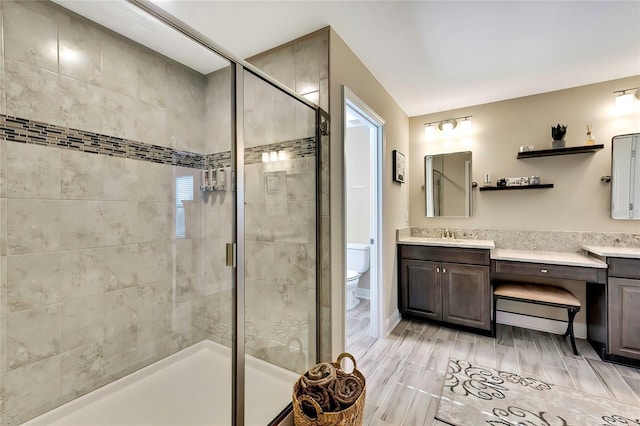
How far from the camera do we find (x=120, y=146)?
185 cm

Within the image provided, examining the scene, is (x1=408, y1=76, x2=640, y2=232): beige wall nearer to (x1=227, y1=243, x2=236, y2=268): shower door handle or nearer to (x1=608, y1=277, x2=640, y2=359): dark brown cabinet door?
(x1=608, y1=277, x2=640, y2=359): dark brown cabinet door

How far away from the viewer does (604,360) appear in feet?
7.30

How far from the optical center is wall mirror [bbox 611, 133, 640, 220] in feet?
8.07

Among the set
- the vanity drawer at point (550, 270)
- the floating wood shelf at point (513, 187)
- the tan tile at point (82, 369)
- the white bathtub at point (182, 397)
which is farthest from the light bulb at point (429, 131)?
the tan tile at point (82, 369)

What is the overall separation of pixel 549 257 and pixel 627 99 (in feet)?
5.27

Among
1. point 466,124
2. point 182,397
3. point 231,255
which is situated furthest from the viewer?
point 466,124

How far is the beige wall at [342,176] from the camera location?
191cm

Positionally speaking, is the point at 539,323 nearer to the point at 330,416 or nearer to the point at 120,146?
the point at 330,416

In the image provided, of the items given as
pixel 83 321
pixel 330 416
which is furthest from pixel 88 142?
pixel 330 416

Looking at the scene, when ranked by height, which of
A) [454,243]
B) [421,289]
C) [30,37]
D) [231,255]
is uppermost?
[30,37]

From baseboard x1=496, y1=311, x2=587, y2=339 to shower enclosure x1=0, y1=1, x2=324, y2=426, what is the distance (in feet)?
7.79

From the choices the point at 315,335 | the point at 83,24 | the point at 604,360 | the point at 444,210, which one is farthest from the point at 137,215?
the point at 604,360

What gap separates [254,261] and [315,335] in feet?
2.32

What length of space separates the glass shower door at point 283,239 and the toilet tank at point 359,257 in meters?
1.85
